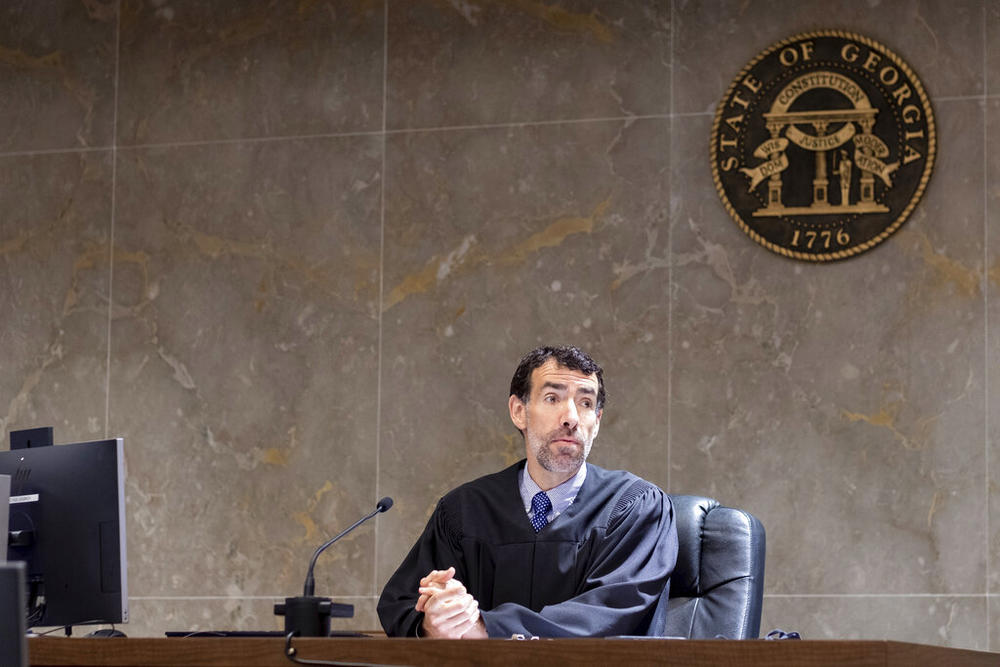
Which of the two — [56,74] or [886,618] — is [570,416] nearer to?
[886,618]

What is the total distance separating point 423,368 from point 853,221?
4.85 feet

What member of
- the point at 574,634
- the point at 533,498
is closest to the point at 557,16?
the point at 533,498

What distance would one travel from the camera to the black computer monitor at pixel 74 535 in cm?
316

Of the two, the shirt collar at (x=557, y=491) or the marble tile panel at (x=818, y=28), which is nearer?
the shirt collar at (x=557, y=491)

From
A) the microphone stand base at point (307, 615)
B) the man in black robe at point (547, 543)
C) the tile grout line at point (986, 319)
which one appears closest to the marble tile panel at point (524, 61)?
the tile grout line at point (986, 319)

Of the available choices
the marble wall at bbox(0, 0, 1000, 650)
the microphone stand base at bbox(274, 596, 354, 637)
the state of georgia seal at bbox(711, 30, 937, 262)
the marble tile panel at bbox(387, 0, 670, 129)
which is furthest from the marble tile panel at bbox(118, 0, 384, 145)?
the microphone stand base at bbox(274, 596, 354, 637)

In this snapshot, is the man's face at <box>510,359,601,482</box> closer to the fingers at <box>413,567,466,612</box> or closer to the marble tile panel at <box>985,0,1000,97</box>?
the fingers at <box>413,567,466,612</box>

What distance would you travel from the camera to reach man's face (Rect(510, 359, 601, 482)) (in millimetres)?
3617

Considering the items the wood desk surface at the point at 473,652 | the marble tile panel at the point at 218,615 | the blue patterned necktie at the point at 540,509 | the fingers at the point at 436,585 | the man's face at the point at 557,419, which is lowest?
the marble tile panel at the point at 218,615

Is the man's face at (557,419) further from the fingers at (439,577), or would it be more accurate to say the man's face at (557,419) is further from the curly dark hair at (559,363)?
the fingers at (439,577)

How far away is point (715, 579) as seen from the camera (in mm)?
3416

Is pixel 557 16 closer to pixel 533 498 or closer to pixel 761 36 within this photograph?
pixel 761 36

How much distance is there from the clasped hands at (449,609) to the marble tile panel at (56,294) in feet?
7.09

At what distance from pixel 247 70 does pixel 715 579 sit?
2619mm
